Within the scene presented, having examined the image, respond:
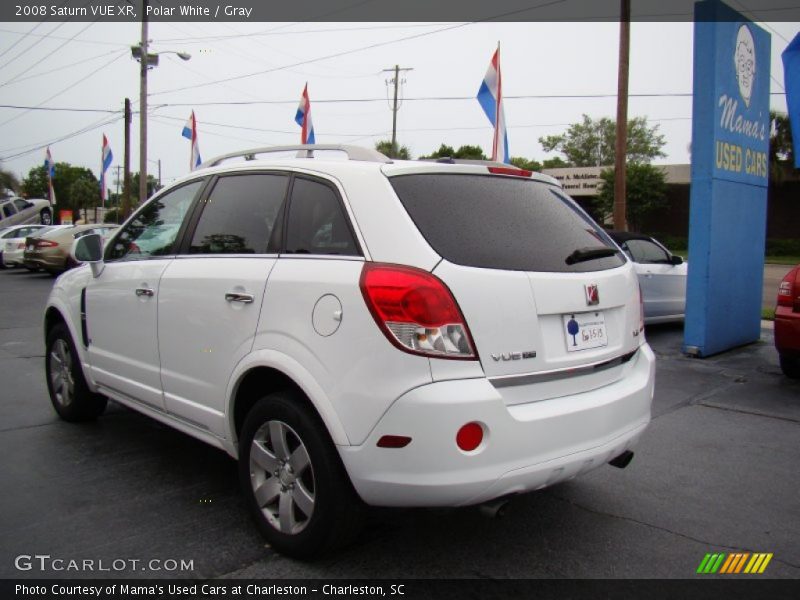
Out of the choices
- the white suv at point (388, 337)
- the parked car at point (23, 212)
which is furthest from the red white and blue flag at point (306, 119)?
the parked car at point (23, 212)

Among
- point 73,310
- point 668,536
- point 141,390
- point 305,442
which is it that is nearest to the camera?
point 305,442

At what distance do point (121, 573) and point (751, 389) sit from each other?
5.72m

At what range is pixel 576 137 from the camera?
76688mm

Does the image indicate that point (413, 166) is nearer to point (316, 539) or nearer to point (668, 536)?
point (316, 539)

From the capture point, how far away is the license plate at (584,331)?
2924mm

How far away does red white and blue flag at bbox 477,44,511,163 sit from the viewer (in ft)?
42.3

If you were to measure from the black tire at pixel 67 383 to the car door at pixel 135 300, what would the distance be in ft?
1.41

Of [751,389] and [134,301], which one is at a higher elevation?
[134,301]

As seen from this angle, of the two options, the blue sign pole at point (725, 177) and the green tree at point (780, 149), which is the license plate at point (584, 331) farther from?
the green tree at point (780, 149)

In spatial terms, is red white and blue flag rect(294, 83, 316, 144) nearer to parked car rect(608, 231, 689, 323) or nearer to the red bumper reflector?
parked car rect(608, 231, 689, 323)

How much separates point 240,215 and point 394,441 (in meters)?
1.60

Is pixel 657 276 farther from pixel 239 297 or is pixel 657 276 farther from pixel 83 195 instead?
pixel 83 195

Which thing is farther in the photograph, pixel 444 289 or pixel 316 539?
pixel 316 539

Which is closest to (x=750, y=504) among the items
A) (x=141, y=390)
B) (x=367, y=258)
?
(x=367, y=258)
